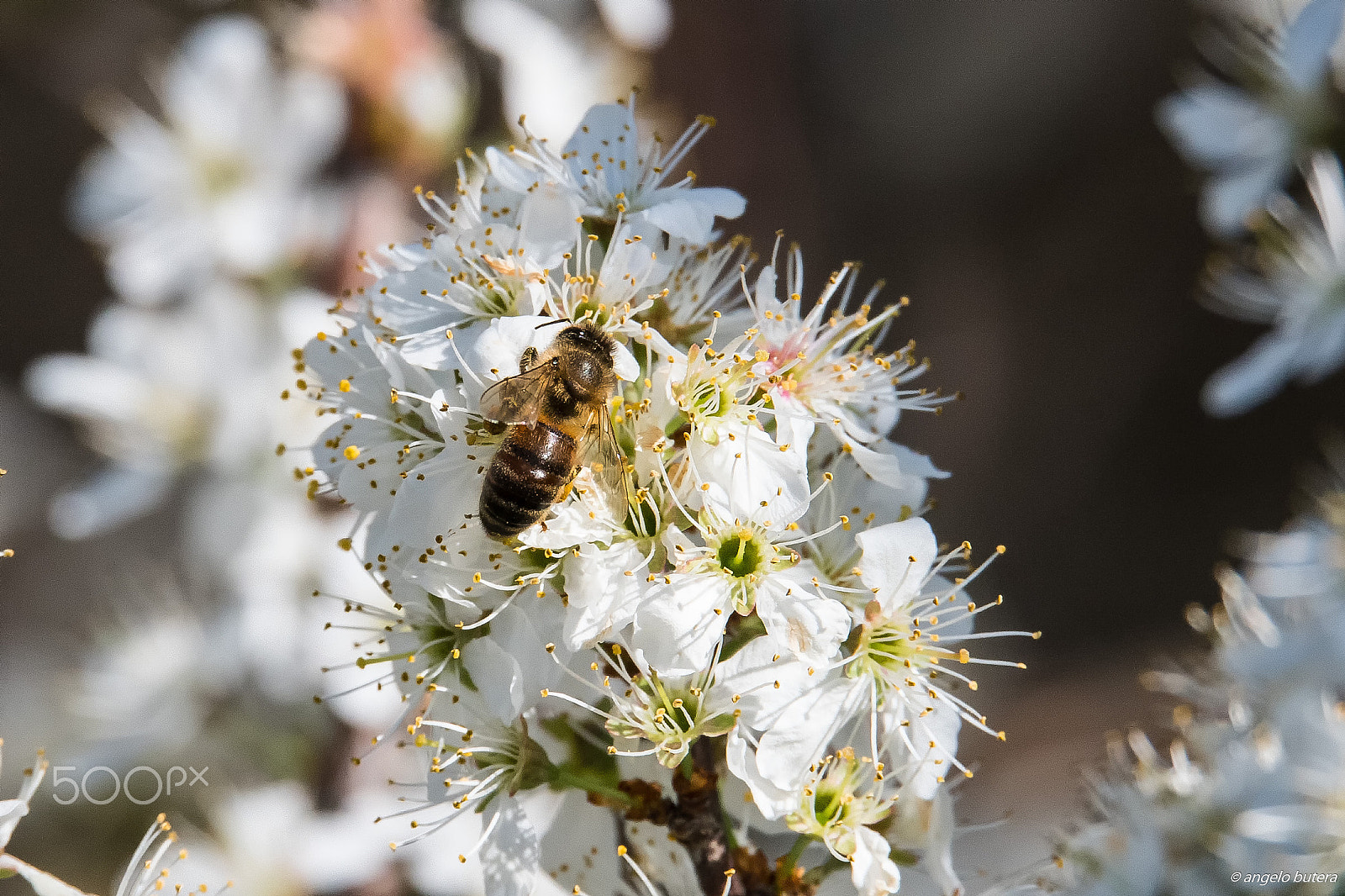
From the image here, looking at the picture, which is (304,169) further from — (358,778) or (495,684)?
(495,684)

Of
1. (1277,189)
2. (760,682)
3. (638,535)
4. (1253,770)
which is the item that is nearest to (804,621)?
(760,682)

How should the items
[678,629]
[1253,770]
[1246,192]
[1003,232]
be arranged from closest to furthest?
[678,629], [1253,770], [1246,192], [1003,232]

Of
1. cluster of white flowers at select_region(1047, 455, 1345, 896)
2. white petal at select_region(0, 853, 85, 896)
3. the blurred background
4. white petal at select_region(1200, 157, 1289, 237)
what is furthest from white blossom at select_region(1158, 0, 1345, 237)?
white petal at select_region(0, 853, 85, 896)

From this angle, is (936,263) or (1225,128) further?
(936,263)

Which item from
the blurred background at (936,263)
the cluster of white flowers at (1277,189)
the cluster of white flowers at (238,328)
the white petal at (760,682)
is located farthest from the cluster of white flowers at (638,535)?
the blurred background at (936,263)

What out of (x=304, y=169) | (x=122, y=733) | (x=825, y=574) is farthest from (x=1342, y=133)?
(x=122, y=733)

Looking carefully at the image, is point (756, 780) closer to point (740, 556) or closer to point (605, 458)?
point (740, 556)

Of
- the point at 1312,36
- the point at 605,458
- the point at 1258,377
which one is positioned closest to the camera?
the point at 605,458
